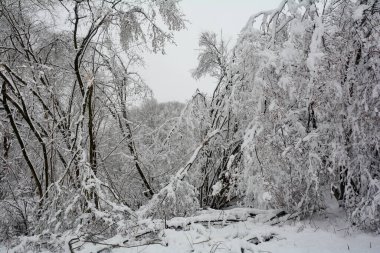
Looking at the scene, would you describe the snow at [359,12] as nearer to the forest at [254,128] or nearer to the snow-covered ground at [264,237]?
the forest at [254,128]

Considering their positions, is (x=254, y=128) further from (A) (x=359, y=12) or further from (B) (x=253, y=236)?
(A) (x=359, y=12)

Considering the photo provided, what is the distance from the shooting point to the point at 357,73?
5.01 metres

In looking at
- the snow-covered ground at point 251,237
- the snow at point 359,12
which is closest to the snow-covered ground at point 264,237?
the snow-covered ground at point 251,237

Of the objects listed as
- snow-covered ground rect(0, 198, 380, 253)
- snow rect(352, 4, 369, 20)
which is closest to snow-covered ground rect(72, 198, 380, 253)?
snow-covered ground rect(0, 198, 380, 253)

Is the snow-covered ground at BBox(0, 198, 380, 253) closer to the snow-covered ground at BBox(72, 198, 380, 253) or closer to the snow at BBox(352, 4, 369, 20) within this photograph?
the snow-covered ground at BBox(72, 198, 380, 253)

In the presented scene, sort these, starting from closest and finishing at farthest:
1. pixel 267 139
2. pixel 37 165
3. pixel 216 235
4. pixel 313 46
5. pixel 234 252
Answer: pixel 234 252, pixel 313 46, pixel 216 235, pixel 267 139, pixel 37 165

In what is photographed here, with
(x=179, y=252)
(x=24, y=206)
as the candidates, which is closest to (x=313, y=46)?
(x=179, y=252)

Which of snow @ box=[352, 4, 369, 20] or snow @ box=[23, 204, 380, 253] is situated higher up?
snow @ box=[352, 4, 369, 20]

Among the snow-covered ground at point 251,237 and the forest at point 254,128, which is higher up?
the forest at point 254,128

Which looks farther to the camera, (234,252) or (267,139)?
(267,139)

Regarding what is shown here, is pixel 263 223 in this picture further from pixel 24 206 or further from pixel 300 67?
pixel 24 206

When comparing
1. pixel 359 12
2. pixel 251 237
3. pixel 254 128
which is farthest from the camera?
pixel 254 128

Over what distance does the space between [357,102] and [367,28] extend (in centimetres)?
105

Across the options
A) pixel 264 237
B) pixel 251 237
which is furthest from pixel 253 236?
pixel 264 237
